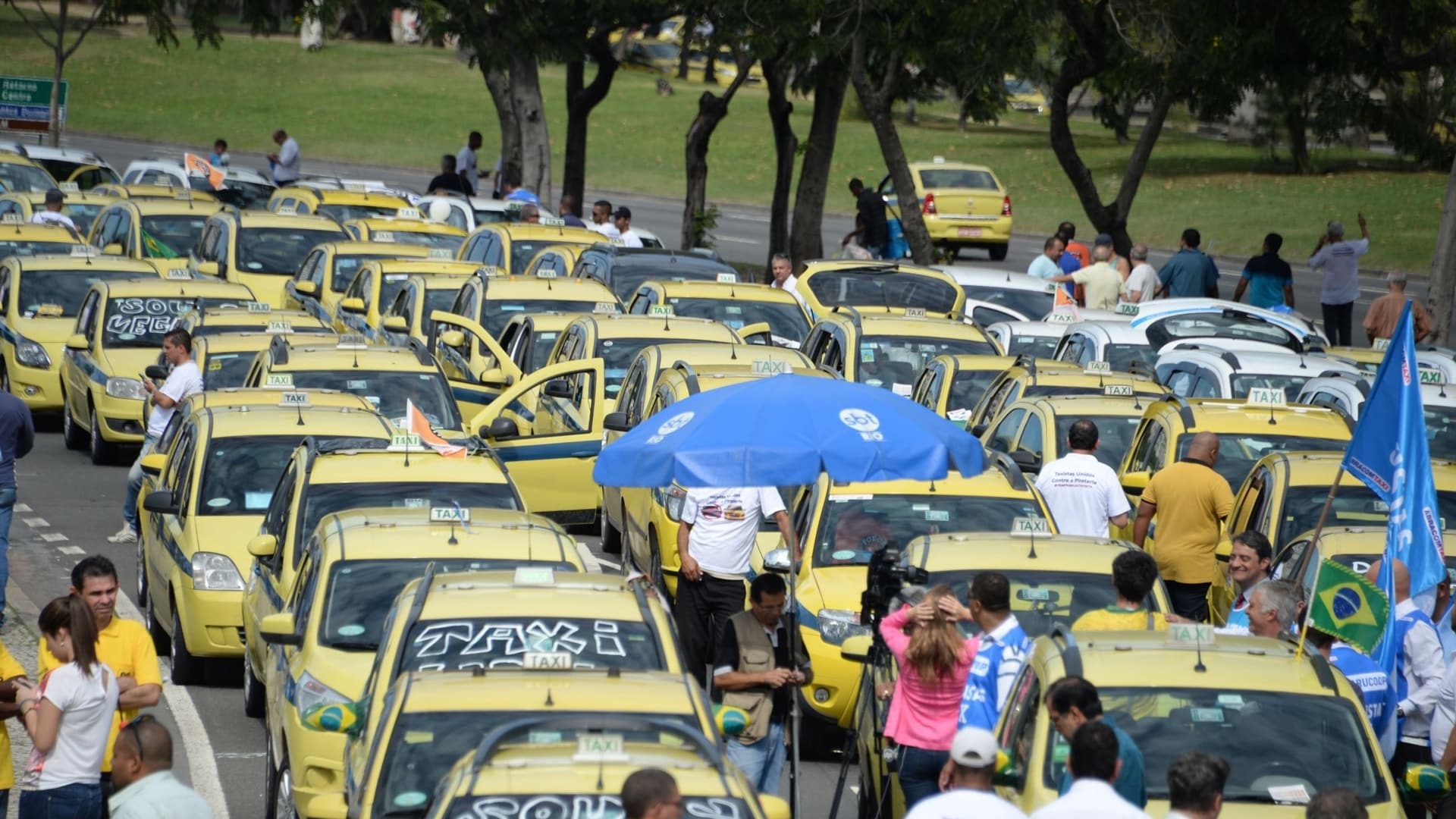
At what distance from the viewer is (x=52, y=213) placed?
98.0ft

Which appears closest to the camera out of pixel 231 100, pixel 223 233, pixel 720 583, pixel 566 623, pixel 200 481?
pixel 566 623

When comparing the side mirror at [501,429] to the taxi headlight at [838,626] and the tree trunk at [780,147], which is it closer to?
the taxi headlight at [838,626]

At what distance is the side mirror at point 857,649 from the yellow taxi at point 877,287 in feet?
41.3

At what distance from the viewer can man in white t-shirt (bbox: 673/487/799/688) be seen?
37.9 ft

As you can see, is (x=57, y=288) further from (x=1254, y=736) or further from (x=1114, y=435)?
(x=1254, y=736)

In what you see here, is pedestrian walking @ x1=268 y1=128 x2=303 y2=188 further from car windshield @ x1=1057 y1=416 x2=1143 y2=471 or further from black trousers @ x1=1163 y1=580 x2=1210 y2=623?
black trousers @ x1=1163 y1=580 x2=1210 y2=623

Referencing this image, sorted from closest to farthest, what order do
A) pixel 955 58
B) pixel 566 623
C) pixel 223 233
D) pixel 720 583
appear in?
pixel 566 623, pixel 720 583, pixel 223 233, pixel 955 58

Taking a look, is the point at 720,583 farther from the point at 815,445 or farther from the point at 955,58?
the point at 955,58

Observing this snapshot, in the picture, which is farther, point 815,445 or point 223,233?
point 223,233

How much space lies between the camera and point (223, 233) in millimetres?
26672

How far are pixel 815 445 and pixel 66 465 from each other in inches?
499

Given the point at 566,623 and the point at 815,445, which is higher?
the point at 815,445

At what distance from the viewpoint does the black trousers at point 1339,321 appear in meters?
26.4

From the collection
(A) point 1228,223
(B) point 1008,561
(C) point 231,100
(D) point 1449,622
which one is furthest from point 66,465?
(C) point 231,100
